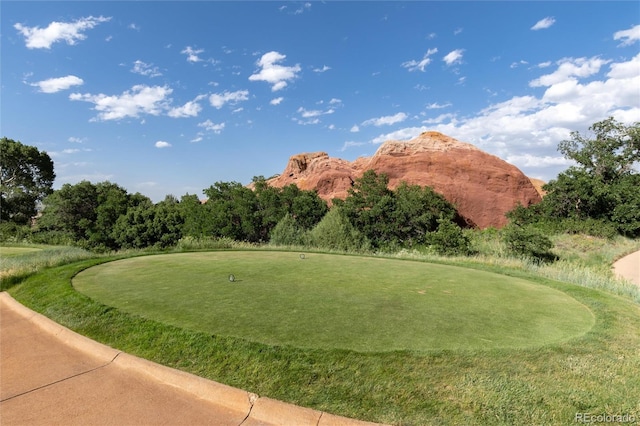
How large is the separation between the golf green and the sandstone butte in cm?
2386

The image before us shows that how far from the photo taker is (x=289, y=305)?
535cm

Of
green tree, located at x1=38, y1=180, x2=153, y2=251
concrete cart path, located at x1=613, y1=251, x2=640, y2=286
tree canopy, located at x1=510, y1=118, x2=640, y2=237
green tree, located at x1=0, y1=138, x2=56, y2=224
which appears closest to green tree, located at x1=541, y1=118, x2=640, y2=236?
tree canopy, located at x1=510, y1=118, x2=640, y2=237

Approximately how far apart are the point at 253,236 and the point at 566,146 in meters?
33.4

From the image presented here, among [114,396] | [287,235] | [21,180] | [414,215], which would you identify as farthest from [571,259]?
[21,180]

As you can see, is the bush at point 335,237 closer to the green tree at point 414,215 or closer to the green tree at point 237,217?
the green tree at point 414,215

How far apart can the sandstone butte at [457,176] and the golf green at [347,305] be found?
23.9 meters

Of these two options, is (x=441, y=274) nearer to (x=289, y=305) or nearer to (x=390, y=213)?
(x=289, y=305)

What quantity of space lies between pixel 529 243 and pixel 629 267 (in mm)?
3986

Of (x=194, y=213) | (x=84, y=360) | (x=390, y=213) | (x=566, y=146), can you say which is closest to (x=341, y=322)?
(x=84, y=360)

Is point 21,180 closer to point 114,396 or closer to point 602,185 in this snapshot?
point 114,396

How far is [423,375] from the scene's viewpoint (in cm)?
327

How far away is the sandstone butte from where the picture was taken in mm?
30469

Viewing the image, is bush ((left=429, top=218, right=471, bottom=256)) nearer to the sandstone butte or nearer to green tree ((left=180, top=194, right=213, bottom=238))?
the sandstone butte

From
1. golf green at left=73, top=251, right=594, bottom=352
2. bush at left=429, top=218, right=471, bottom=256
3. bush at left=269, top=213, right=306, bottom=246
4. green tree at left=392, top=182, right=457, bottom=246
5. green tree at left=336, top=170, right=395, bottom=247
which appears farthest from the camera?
green tree at left=336, top=170, right=395, bottom=247
